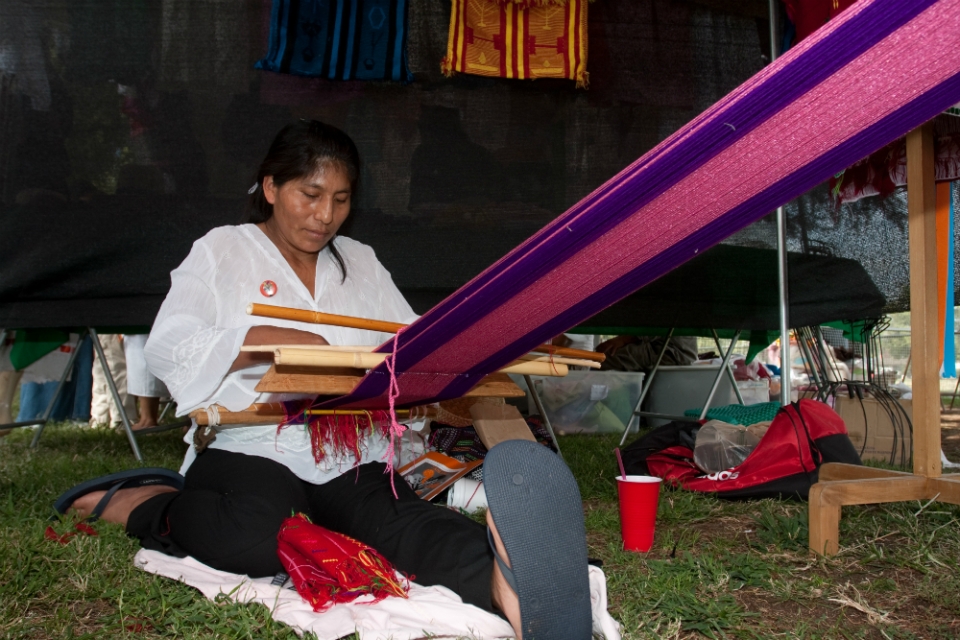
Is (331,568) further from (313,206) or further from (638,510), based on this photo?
(313,206)

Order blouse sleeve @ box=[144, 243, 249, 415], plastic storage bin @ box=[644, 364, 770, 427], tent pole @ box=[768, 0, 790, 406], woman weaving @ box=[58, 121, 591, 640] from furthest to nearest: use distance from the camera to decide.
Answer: plastic storage bin @ box=[644, 364, 770, 427]
tent pole @ box=[768, 0, 790, 406]
blouse sleeve @ box=[144, 243, 249, 415]
woman weaving @ box=[58, 121, 591, 640]

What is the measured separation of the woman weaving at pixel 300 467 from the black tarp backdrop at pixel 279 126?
984mm

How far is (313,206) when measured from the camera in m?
1.77

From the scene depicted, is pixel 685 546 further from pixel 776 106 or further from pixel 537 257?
pixel 776 106

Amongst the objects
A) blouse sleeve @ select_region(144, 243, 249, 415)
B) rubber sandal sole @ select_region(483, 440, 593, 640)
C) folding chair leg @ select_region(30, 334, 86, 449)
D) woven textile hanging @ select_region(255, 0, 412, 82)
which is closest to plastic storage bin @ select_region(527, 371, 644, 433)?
woven textile hanging @ select_region(255, 0, 412, 82)

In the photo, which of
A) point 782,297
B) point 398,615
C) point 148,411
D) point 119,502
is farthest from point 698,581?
point 148,411

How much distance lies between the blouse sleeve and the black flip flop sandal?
247 mm

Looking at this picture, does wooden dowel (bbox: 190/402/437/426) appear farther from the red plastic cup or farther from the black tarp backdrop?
the black tarp backdrop

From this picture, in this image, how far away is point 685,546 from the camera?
1.71m

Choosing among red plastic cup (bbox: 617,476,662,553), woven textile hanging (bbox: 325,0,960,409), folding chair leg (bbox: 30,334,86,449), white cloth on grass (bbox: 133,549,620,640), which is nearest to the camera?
woven textile hanging (bbox: 325,0,960,409)

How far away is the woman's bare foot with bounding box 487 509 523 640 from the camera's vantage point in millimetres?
1070

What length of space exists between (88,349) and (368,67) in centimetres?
232

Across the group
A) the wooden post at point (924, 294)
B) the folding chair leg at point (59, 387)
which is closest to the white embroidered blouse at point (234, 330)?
the wooden post at point (924, 294)

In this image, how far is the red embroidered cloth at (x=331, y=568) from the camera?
1.28 metres
